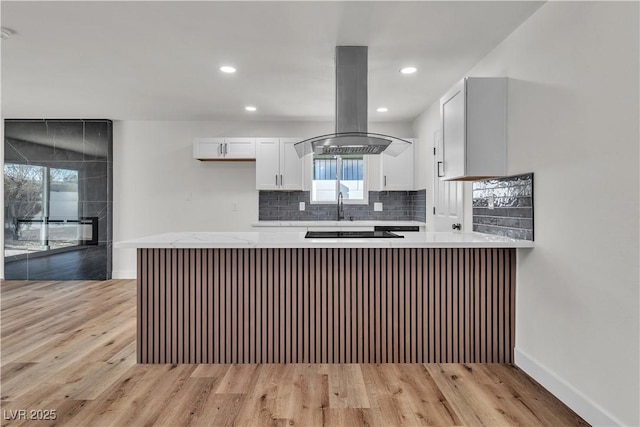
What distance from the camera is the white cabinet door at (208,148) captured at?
5.12 meters

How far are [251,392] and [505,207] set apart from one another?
2118 millimetres

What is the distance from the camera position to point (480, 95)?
8.77ft

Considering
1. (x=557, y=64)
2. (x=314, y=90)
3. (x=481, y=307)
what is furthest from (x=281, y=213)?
(x=557, y=64)

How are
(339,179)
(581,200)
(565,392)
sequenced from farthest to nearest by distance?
(339,179), (565,392), (581,200)

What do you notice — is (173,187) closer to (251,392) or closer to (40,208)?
(40,208)

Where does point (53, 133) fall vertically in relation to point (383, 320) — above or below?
above

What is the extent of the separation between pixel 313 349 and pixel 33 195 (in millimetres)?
4991

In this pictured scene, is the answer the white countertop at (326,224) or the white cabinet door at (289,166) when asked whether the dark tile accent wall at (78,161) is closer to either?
the white countertop at (326,224)

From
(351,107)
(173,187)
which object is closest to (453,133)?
(351,107)

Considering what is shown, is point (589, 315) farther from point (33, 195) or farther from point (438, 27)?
point (33, 195)

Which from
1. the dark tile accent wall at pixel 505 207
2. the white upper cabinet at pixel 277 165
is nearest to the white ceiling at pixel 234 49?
the white upper cabinet at pixel 277 165

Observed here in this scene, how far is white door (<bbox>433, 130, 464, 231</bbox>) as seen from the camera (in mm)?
3672

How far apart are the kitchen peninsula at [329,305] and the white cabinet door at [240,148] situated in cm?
266

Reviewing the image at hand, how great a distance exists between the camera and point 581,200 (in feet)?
6.52
